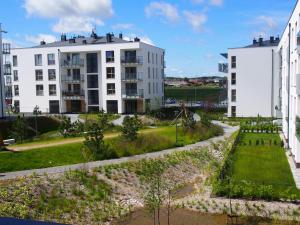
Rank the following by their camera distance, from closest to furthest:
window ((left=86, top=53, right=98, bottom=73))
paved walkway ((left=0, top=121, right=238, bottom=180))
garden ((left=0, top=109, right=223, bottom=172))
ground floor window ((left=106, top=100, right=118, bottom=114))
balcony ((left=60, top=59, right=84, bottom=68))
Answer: paved walkway ((left=0, top=121, right=238, bottom=180))
garden ((left=0, top=109, right=223, bottom=172))
ground floor window ((left=106, top=100, right=118, bottom=114))
window ((left=86, top=53, right=98, bottom=73))
balcony ((left=60, top=59, right=84, bottom=68))

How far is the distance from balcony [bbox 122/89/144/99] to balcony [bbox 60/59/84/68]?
7.76 meters

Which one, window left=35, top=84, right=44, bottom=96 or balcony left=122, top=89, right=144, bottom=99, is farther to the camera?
window left=35, top=84, right=44, bottom=96

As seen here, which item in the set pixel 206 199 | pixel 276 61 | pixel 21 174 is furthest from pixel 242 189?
pixel 276 61

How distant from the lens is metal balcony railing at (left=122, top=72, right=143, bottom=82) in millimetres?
53344

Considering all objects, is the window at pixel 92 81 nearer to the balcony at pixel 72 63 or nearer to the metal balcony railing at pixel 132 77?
the balcony at pixel 72 63

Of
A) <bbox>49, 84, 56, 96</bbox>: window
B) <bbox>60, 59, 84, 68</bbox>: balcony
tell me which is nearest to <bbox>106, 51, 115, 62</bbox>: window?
<bbox>60, 59, 84, 68</bbox>: balcony

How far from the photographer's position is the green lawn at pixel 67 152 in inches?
826

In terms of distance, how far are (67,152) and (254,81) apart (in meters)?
32.6

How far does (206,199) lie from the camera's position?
1720cm

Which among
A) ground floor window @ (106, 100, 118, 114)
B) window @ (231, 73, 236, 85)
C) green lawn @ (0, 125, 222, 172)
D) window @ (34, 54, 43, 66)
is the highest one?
window @ (34, 54, 43, 66)

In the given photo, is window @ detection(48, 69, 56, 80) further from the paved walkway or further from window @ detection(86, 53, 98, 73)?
the paved walkway

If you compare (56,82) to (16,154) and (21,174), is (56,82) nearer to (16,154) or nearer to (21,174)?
(16,154)

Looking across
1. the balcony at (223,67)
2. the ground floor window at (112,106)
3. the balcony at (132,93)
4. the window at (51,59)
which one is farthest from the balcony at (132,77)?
the balcony at (223,67)

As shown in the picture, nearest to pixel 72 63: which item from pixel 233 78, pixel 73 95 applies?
pixel 73 95
